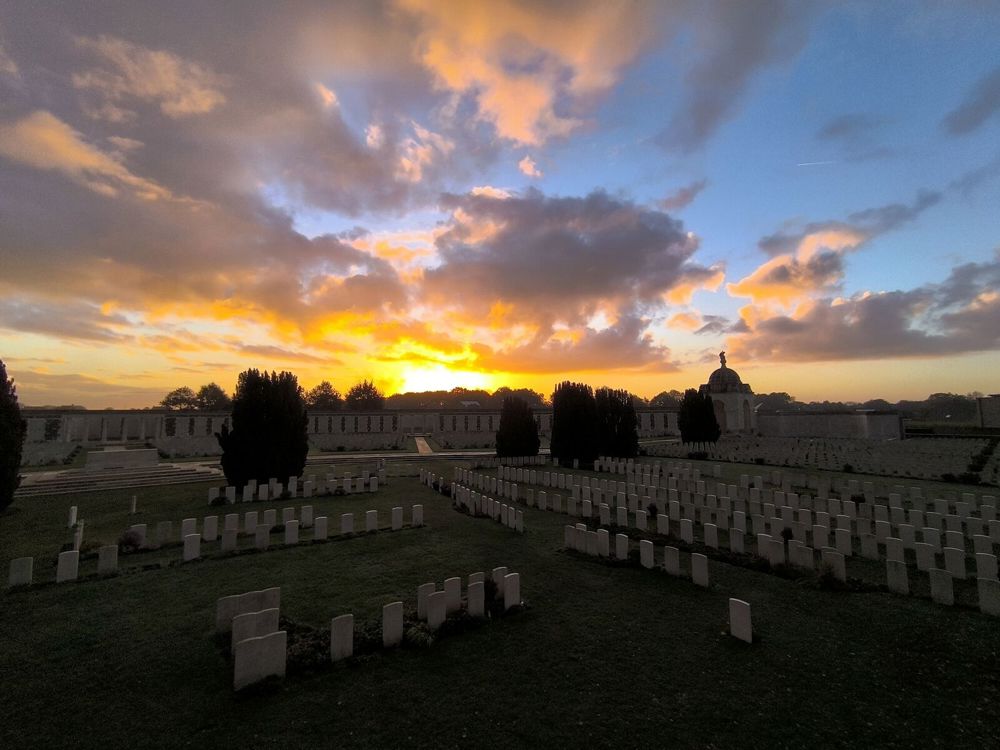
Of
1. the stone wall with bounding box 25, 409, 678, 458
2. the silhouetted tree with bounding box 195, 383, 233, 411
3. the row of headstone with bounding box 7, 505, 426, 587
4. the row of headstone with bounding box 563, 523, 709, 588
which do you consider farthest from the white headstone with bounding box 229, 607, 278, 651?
the silhouetted tree with bounding box 195, 383, 233, 411

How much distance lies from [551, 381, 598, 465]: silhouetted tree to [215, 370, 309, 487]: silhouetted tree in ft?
47.1

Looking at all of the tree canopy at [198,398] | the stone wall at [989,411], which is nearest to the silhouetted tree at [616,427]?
the stone wall at [989,411]

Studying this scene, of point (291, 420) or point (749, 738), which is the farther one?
point (291, 420)

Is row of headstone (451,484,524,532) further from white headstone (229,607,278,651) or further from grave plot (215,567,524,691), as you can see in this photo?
white headstone (229,607,278,651)

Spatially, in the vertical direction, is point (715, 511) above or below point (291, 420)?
below

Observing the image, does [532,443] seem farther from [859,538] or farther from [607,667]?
[607,667]

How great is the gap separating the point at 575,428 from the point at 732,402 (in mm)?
35374

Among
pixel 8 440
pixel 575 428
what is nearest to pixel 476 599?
pixel 8 440

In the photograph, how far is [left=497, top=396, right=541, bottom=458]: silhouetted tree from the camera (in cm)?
2731

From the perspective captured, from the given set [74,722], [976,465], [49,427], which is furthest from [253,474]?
[49,427]

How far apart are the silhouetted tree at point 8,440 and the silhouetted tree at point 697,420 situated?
36.6 meters

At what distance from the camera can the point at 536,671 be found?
5.00 meters

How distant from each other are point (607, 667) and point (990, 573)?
21.1ft

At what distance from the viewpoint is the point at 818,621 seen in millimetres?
6188
